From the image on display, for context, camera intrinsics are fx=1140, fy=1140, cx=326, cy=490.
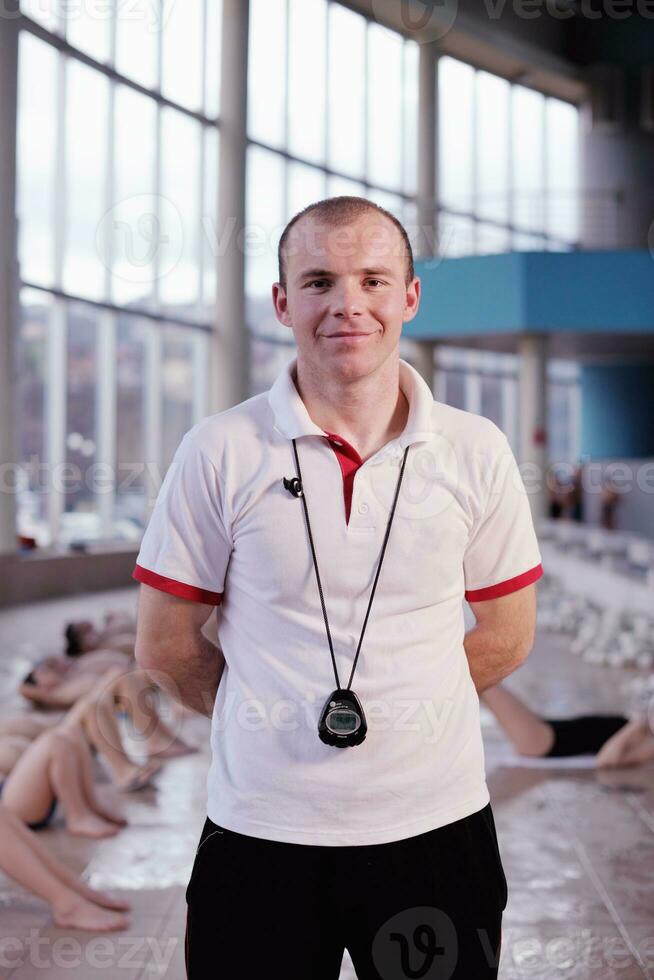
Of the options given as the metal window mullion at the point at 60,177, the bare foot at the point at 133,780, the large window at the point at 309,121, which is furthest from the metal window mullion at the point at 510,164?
the bare foot at the point at 133,780

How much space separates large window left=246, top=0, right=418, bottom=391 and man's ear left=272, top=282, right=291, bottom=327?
1218 cm

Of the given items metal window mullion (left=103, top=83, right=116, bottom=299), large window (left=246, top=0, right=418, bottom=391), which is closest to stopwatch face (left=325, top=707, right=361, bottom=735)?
metal window mullion (left=103, top=83, right=116, bottom=299)

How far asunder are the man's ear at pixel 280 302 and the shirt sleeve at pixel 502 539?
0.37 m

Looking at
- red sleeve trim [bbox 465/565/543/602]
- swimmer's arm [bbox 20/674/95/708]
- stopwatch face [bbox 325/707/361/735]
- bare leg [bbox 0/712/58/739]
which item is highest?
red sleeve trim [bbox 465/565/543/602]

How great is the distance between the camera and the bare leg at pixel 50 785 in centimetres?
390

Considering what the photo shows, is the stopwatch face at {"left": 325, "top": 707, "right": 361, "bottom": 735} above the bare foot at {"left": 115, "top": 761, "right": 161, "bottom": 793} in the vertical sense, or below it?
above

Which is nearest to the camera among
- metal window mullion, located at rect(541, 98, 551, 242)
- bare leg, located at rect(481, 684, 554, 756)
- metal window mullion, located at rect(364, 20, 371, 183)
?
bare leg, located at rect(481, 684, 554, 756)

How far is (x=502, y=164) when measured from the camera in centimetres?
2030

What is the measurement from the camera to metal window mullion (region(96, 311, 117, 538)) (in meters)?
12.8

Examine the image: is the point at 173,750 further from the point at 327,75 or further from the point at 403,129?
the point at 403,129

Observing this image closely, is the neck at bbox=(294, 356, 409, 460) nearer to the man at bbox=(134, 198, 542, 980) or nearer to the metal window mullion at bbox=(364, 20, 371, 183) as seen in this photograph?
the man at bbox=(134, 198, 542, 980)

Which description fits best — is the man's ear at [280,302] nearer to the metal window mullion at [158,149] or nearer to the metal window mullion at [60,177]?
the metal window mullion at [60,177]

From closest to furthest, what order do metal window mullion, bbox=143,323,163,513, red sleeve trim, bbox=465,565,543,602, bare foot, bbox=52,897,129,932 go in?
red sleeve trim, bbox=465,565,543,602 → bare foot, bbox=52,897,129,932 → metal window mullion, bbox=143,323,163,513

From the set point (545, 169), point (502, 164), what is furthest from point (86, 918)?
point (545, 169)
